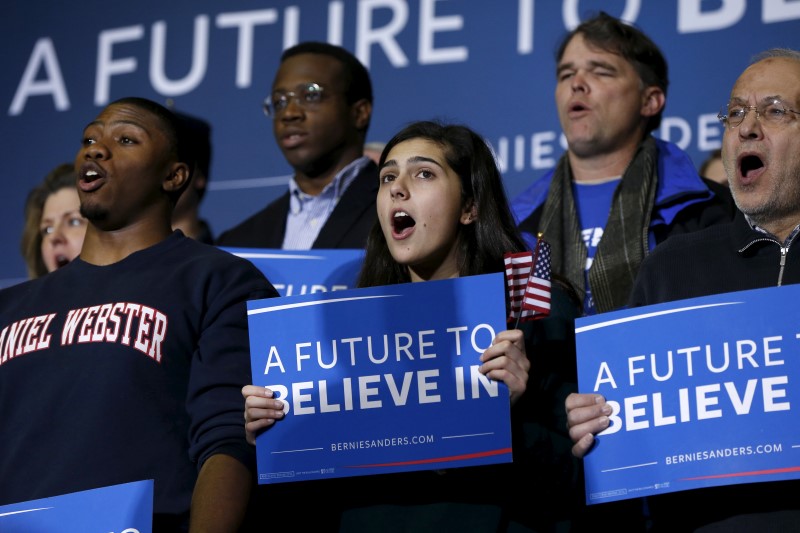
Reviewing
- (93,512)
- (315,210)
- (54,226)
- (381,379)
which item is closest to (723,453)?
(381,379)

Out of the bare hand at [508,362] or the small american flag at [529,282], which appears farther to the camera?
the small american flag at [529,282]

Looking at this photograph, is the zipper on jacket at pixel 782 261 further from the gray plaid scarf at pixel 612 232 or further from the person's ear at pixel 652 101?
the person's ear at pixel 652 101

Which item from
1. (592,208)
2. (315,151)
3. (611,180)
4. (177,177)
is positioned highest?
(315,151)

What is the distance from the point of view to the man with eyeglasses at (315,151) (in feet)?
14.4

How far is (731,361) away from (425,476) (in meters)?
0.70

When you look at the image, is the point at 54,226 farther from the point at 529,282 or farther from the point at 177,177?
the point at 529,282

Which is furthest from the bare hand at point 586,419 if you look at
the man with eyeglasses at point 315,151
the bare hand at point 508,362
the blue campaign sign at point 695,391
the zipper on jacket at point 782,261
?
the man with eyeglasses at point 315,151

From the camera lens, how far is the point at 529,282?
9.70 feet

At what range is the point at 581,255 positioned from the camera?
3.84 metres

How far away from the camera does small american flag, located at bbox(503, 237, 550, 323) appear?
2936mm

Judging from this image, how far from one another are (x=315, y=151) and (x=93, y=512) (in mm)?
1891

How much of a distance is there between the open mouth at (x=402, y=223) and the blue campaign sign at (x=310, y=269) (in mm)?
476

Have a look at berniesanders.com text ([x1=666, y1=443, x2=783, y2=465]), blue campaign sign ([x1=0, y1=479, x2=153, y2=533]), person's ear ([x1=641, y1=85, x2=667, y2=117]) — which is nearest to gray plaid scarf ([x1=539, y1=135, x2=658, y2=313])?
person's ear ([x1=641, y1=85, x2=667, y2=117])

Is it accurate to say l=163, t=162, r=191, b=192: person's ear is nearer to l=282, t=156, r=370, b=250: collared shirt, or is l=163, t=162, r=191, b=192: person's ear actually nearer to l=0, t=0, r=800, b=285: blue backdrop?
l=282, t=156, r=370, b=250: collared shirt
